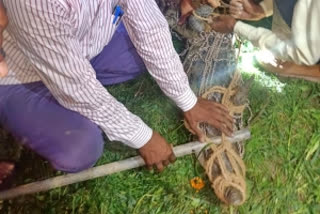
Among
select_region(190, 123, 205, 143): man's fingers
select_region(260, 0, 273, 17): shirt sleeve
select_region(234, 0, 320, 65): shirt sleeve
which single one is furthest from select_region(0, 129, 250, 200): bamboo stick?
select_region(260, 0, 273, 17): shirt sleeve

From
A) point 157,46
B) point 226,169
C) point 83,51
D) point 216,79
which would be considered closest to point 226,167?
point 226,169

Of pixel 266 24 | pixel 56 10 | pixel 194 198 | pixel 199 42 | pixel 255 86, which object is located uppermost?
pixel 56 10

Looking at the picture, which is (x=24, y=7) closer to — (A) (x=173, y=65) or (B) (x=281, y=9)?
(A) (x=173, y=65)

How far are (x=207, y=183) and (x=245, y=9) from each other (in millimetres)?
575

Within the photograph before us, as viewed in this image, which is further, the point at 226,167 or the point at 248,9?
the point at 248,9

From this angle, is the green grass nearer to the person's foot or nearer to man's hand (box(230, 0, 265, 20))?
the person's foot

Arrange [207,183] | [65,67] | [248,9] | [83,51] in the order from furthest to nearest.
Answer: [248,9], [207,183], [83,51], [65,67]

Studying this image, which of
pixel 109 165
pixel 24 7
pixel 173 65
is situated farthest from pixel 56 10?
pixel 109 165

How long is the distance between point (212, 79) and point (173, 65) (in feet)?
0.89

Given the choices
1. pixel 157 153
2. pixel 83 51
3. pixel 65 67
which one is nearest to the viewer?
pixel 65 67

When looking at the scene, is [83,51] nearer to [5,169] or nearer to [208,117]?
[208,117]

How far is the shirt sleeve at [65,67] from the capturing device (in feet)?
2.74

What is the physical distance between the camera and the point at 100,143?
1.24 meters

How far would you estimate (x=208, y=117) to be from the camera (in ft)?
4.23
